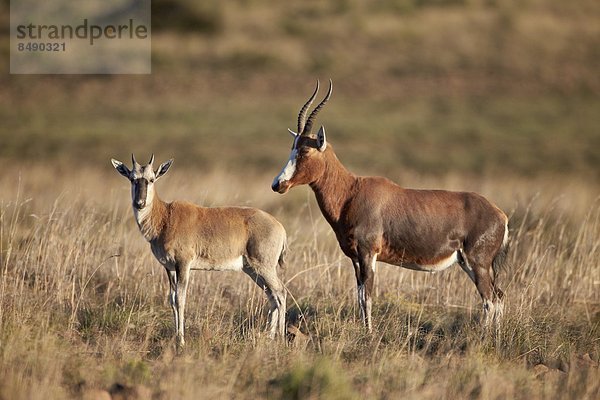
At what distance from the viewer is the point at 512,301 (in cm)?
1226

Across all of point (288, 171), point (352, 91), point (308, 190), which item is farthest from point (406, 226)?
point (352, 91)

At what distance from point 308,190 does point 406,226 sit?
12639 mm

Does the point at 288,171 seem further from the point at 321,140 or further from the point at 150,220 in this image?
the point at 150,220

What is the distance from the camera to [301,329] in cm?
1137

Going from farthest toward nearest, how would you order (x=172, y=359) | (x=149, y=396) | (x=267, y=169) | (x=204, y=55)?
(x=204, y=55), (x=267, y=169), (x=172, y=359), (x=149, y=396)

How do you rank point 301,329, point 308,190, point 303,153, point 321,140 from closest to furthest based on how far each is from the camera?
point 321,140
point 303,153
point 301,329
point 308,190

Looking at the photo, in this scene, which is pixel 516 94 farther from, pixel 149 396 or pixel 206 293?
pixel 149 396

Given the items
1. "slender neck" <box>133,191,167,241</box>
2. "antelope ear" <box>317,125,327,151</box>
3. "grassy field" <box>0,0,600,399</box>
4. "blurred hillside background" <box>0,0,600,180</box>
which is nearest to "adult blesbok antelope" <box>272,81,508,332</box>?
"antelope ear" <box>317,125,327,151</box>

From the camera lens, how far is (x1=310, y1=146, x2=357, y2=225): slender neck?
11344mm

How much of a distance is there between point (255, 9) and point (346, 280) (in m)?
47.3

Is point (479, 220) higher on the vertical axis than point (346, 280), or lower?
higher

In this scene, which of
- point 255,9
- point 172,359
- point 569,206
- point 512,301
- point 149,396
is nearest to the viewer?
point 149,396

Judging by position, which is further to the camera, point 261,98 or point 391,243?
point 261,98

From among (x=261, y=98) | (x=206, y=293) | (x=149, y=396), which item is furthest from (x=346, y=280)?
(x=261, y=98)
